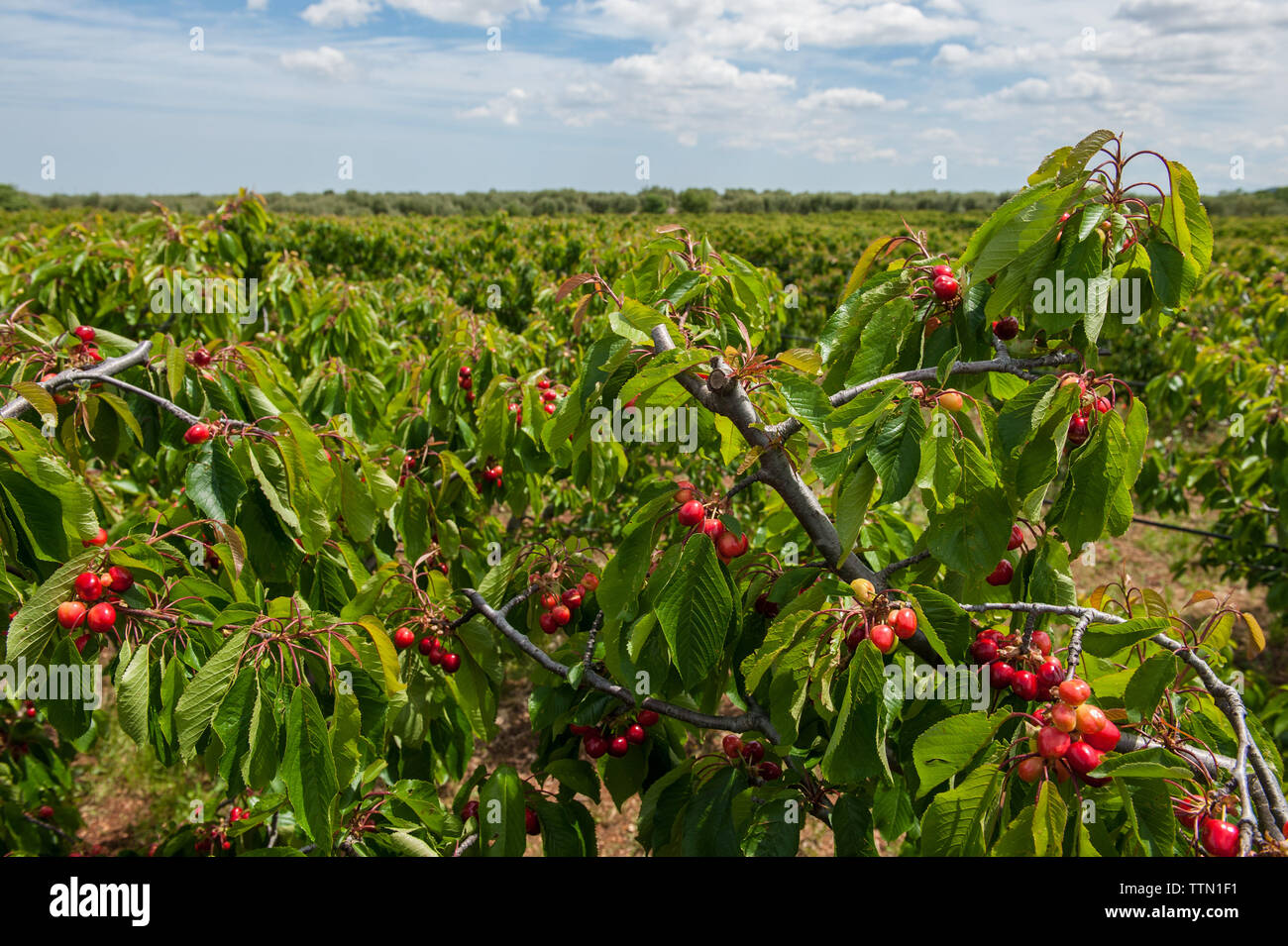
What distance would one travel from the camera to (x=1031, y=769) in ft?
3.45

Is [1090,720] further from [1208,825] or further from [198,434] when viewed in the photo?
[198,434]

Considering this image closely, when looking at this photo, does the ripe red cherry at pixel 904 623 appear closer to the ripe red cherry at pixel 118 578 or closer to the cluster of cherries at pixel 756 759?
the cluster of cherries at pixel 756 759

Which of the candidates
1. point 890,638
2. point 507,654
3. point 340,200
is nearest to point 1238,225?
point 507,654

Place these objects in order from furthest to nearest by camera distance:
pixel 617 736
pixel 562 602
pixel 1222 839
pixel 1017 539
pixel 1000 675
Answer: pixel 562 602 < pixel 617 736 < pixel 1017 539 < pixel 1000 675 < pixel 1222 839

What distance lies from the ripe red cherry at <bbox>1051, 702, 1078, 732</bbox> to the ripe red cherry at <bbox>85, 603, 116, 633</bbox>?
5.24 ft

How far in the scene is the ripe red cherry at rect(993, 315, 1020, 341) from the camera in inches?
62.4

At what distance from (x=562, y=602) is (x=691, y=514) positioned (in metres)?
0.76

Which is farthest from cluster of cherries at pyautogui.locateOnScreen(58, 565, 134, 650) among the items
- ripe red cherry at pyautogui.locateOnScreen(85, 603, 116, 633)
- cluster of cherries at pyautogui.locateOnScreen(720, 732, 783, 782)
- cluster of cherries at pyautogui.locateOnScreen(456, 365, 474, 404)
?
cluster of cherries at pyautogui.locateOnScreen(456, 365, 474, 404)

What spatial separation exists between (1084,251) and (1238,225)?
26342 millimetres

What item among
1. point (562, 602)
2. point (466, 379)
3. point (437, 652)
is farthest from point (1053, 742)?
point (466, 379)

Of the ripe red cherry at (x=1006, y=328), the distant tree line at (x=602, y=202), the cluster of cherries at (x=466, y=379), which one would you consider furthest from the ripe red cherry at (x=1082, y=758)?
the distant tree line at (x=602, y=202)

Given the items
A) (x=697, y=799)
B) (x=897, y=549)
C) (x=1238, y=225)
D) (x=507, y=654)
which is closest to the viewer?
(x=697, y=799)
